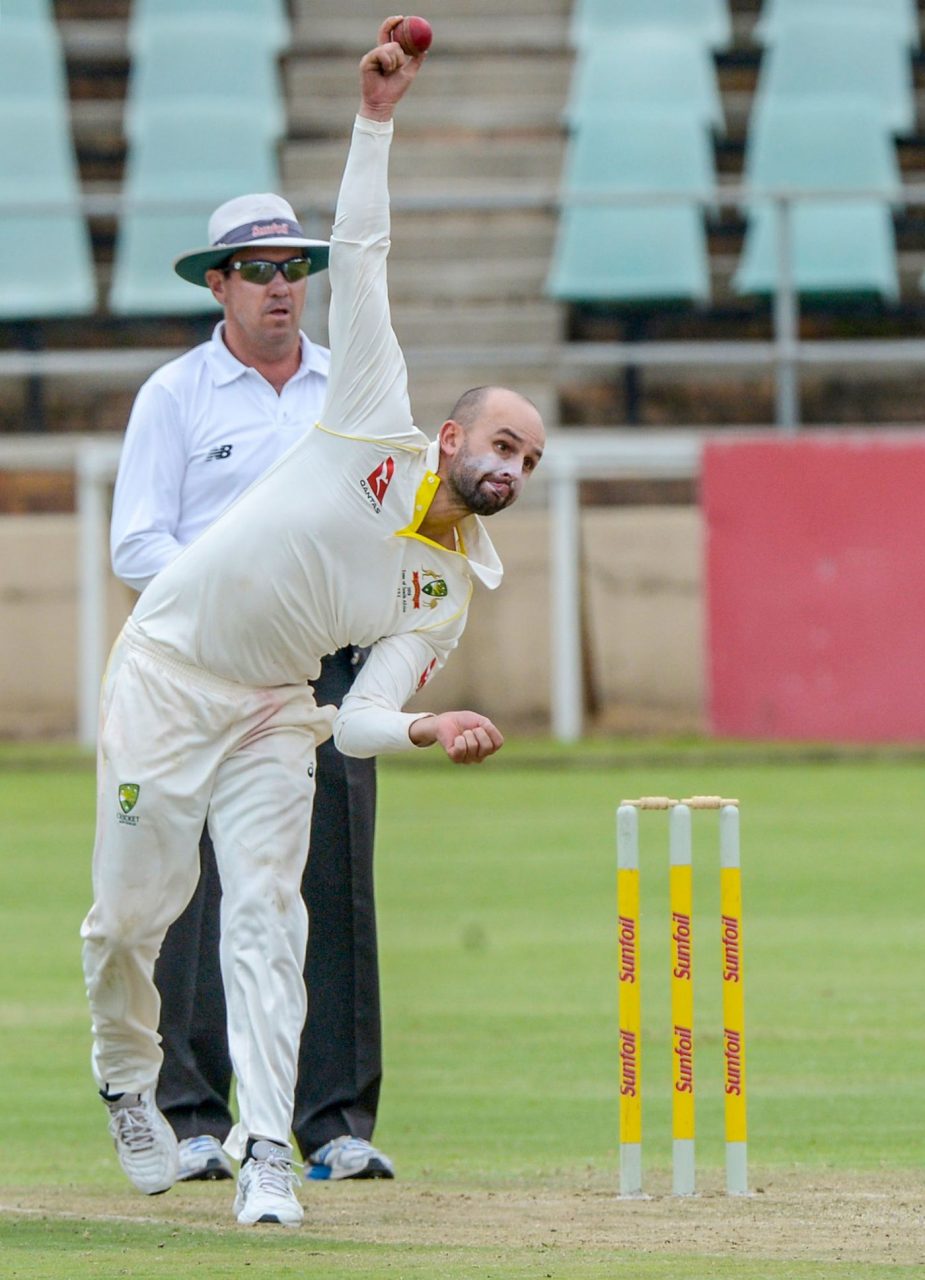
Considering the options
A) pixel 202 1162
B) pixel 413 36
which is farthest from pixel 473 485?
pixel 202 1162

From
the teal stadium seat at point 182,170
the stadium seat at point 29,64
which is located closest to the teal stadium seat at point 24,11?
the stadium seat at point 29,64

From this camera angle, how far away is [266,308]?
637 cm

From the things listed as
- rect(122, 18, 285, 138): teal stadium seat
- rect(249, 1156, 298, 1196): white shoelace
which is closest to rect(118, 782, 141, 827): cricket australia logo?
rect(249, 1156, 298, 1196): white shoelace

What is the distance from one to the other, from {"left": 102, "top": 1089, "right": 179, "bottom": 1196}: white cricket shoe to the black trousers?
0.63 meters

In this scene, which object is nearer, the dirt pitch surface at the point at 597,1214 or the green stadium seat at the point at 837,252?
the dirt pitch surface at the point at 597,1214

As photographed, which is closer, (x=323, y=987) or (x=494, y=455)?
(x=494, y=455)

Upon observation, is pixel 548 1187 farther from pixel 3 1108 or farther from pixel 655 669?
pixel 655 669

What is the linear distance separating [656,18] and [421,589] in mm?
17540

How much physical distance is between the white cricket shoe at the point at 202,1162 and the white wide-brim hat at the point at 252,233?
2234 mm

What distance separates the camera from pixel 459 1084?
24.5 ft

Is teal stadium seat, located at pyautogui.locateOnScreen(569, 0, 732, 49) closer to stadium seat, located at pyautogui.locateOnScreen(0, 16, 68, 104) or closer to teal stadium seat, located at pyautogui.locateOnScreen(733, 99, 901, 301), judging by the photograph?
teal stadium seat, located at pyautogui.locateOnScreen(733, 99, 901, 301)

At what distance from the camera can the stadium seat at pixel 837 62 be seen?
21.4m

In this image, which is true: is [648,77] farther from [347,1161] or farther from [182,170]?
[347,1161]

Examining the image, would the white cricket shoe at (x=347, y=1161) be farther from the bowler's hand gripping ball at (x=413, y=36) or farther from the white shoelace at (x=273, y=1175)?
the bowler's hand gripping ball at (x=413, y=36)
